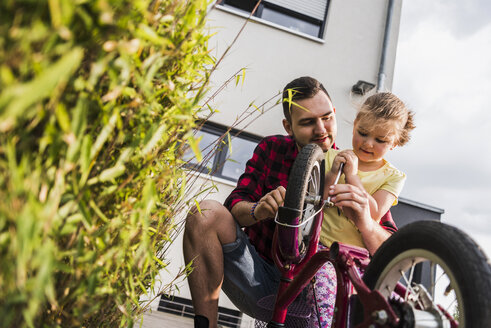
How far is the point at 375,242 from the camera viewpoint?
1.37 m

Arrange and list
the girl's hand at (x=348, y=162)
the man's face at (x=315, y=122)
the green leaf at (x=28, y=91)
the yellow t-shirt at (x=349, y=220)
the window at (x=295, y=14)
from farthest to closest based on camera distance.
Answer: the window at (x=295, y=14) < the man's face at (x=315, y=122) < the yellow t-shirt at (x=349, y=220) < the girl's hand at (x=348, y=162) < the green leaf at (x=28, y=91)

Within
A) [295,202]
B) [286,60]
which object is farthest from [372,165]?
[286,60]

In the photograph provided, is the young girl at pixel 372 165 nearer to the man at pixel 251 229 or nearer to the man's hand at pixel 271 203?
the man at pixel 251 229

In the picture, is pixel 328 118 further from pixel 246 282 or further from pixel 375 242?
pixel 246 282

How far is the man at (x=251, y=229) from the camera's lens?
1.34 meters

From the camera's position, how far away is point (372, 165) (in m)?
1.81

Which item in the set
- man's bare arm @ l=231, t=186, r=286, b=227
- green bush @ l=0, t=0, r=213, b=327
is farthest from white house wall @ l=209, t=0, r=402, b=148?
green bush @ l=0, t=0, r=213, b=327

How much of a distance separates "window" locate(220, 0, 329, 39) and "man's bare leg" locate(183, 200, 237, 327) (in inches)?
149

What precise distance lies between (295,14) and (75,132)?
477 centimetres

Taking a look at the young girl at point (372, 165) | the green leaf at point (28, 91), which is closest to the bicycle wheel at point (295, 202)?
the young girl at point (372, 165)

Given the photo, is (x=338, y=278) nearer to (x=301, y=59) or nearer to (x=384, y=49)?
(x=301, y=59)

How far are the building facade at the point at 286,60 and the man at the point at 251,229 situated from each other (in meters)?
2.05

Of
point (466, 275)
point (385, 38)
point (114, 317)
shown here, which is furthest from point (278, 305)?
point (385, 38)

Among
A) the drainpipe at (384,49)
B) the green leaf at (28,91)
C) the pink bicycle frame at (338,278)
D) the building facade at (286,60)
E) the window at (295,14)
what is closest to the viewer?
the green leaf at (28,91)
